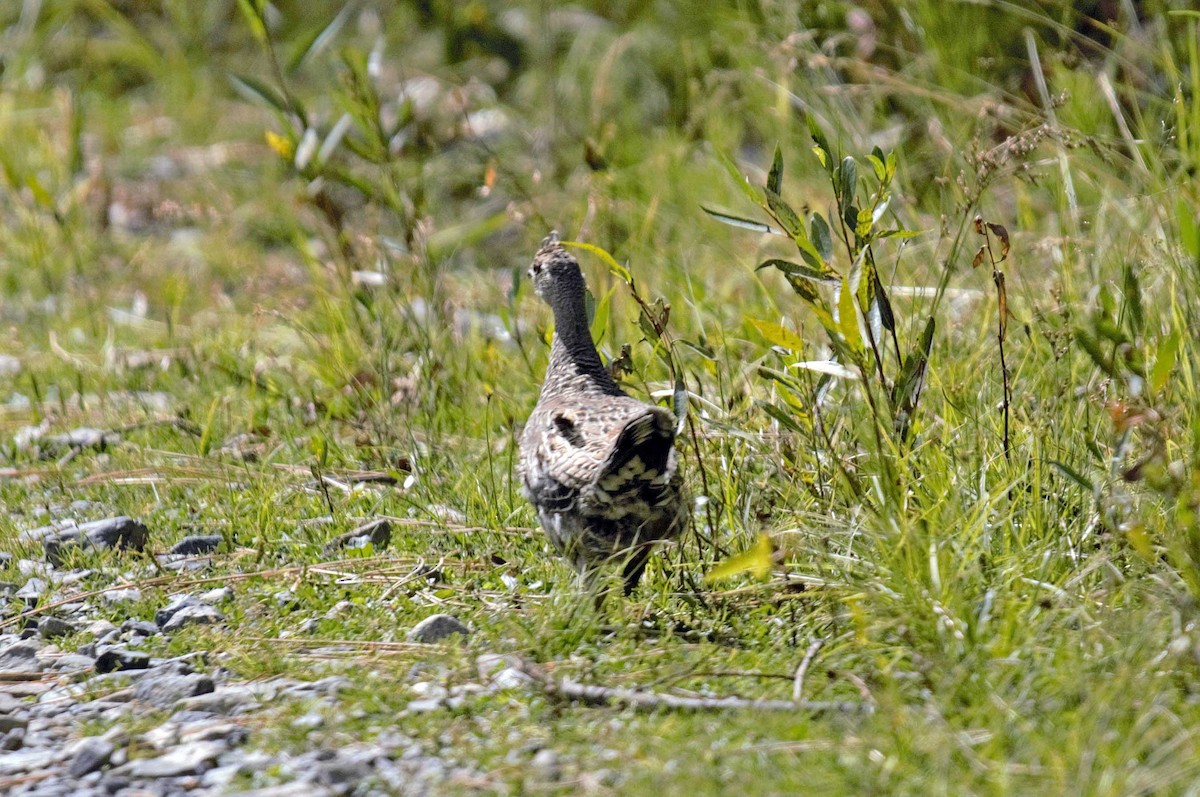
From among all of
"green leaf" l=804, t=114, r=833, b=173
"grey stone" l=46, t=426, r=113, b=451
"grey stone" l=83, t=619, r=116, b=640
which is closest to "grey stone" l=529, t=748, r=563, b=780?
"grey stone" l=83, t=619, r=116, b=640

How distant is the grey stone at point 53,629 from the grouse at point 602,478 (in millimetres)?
1434

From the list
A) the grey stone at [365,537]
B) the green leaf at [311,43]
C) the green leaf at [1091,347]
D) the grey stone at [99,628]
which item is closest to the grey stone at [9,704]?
the grey stone at [99,628]

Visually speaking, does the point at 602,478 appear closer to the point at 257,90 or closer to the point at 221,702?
the point at 221,702

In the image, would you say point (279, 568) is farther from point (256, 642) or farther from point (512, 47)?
point (512, 47)

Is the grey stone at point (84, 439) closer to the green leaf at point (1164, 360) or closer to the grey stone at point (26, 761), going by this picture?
the grey stone at point (26, 761)

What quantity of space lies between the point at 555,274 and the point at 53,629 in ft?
6.54

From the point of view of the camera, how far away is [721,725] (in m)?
3.26

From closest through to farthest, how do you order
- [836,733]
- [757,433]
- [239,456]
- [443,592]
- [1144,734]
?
1. [1144,734]
2. [836,733]
3. [443,592]
4. [757,433]
5. [239,456]

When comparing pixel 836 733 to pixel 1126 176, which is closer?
pixel 836 733

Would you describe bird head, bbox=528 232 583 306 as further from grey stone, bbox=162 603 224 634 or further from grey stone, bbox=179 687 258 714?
grey stone, bbox=179 687 258 714

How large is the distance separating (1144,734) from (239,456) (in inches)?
151

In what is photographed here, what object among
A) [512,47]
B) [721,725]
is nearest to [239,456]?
[721,725]

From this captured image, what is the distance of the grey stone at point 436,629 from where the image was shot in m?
3.92

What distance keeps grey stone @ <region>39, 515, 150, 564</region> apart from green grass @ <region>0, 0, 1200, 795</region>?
84 mm
